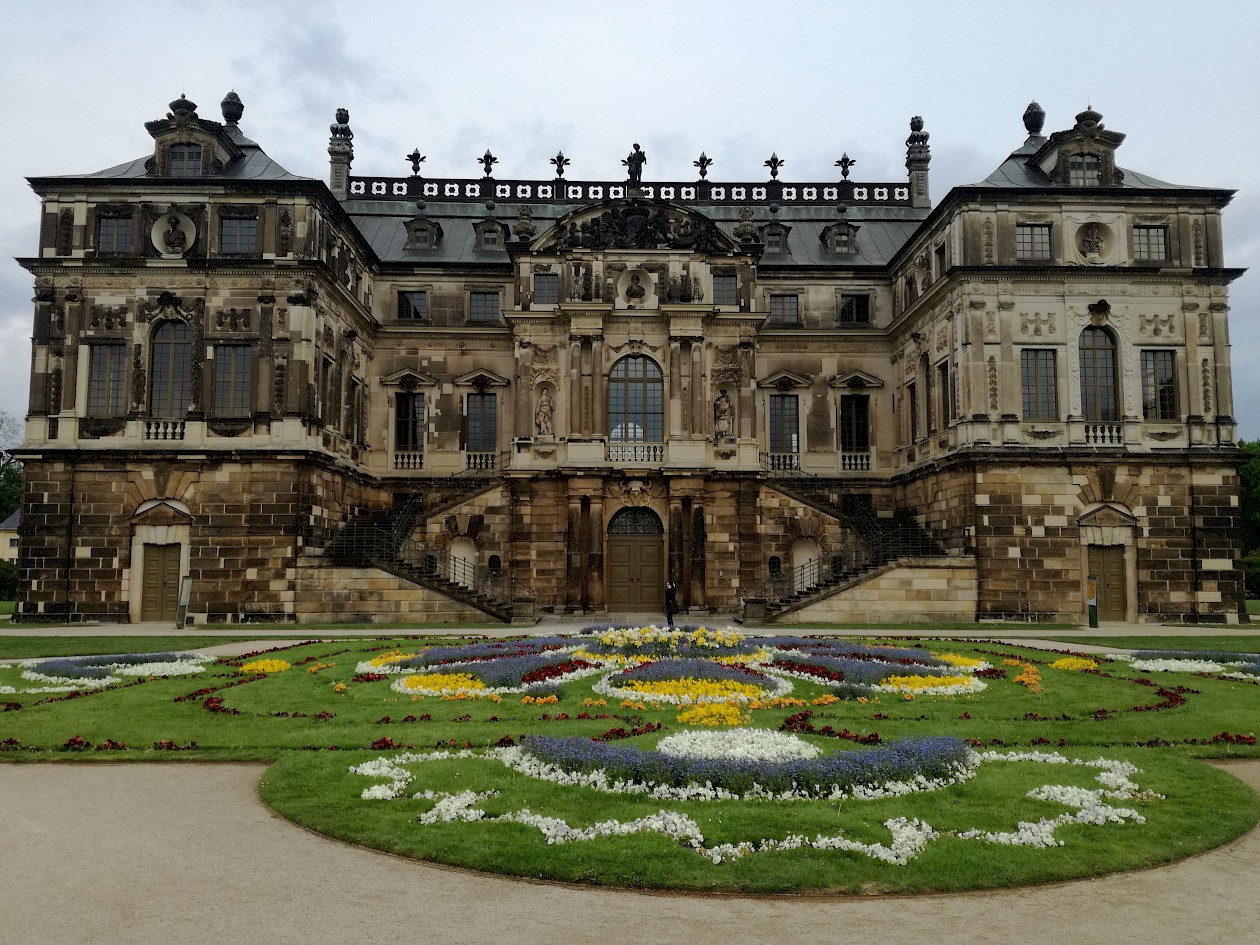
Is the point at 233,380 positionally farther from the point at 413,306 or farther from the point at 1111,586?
the point at 1111,586

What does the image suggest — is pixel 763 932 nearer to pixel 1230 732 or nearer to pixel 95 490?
pixel 1230 732

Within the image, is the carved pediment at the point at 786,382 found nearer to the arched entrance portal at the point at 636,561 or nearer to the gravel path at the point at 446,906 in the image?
the arched entrance portal at the point at 636,561

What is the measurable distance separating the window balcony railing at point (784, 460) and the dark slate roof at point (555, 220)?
10169mm

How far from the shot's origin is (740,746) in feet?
42.3

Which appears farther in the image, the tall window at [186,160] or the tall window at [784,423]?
the tall window at [784,423]

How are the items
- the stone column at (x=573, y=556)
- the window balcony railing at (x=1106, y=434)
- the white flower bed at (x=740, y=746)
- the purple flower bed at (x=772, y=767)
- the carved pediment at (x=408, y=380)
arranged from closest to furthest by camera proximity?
the purple flower bed at (x=772, y=767), the white flower bed at (x=740, y=746), the window balcony railing at (x=1106, y=434), the stone column at (x=573, y=556), the carved pediment at (x=408, y=380)

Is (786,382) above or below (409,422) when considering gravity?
above

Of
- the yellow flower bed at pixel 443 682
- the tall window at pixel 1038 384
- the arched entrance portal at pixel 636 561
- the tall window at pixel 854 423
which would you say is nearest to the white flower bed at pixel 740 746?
the yellow flower bed at pixel 443 682

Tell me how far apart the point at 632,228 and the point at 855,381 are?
566 inches

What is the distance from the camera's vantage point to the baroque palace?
37.7m

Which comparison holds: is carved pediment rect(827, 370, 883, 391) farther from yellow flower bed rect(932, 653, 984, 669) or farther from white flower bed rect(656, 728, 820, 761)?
white flower bed rect(656, 728, 820, 761)

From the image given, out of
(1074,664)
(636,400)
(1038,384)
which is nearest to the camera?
(1074,664)

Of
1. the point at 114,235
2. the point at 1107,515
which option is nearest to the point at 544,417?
the point at 114,235

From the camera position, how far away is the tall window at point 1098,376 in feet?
129
